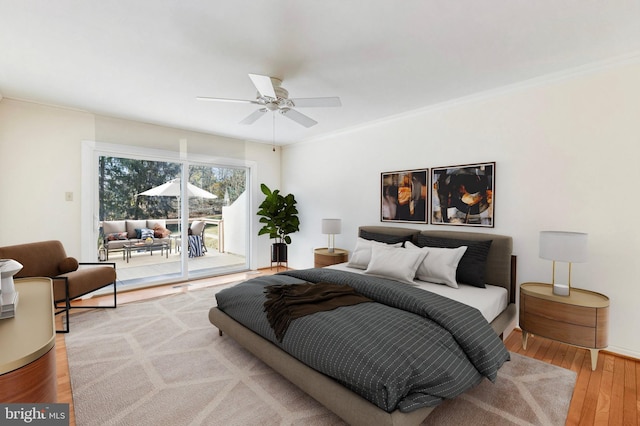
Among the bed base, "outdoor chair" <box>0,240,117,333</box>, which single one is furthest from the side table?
"outdoor chair" <box>0,240,117,333</box>

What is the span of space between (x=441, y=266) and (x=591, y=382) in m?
1.39

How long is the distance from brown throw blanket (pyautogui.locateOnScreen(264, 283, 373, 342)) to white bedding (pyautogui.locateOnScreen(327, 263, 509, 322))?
2.81 ft

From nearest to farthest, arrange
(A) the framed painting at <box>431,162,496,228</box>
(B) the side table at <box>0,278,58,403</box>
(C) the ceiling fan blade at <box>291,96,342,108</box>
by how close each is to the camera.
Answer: (B) the side table at <box>0,278,58,403</box> < (C) the ceiling fan blade at <box>291,96,342,108</box> < (A) the framed painting at <box>431,162,496,228</box>

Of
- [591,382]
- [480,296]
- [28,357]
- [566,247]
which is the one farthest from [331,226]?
[28,357]

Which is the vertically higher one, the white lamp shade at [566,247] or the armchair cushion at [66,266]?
the white lamp shade at [566,247]

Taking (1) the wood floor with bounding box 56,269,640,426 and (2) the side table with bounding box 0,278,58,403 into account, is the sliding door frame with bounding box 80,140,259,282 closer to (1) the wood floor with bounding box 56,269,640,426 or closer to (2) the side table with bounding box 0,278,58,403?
(1) the wood floor with bounding box 56,269,640,426

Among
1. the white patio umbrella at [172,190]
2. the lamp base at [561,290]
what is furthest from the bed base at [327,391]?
the white patio umbrella at [172,190]

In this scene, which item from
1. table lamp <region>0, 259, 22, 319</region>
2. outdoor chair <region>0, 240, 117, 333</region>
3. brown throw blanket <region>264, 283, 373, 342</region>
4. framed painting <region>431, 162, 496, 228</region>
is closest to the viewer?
table lamp <region>0, 259, 22, 319</region>

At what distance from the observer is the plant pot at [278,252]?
19.8 feet

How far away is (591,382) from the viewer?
92.4 inches

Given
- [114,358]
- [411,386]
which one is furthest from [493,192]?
[114,358]

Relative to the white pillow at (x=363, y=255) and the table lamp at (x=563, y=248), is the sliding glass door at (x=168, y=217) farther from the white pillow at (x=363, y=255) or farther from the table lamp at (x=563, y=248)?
the table lamp at (x=563, y=248)

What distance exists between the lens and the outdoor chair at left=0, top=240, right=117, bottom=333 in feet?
10.8

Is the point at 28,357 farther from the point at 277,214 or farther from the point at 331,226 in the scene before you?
the point at 277,214
